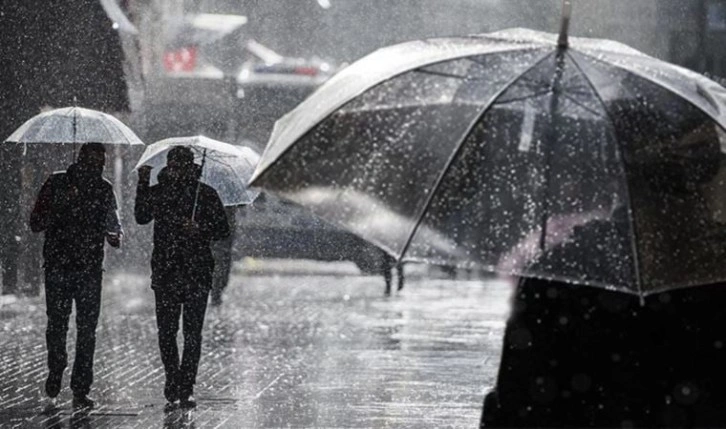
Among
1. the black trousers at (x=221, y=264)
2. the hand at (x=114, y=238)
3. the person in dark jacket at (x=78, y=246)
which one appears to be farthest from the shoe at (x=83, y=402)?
the black trousers at (x=221, y=264)

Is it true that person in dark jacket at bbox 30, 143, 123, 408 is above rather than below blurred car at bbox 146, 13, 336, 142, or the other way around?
below

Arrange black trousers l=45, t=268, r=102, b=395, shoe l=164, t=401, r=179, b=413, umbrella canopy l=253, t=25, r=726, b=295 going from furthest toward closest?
black trousers l=45, t=268, r=102, b=395 < shoe l=164, t=401, r=179, b=413 < umbrella canopy l=253, t=25, r=726, b=295

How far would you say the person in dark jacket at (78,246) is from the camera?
38.7ft

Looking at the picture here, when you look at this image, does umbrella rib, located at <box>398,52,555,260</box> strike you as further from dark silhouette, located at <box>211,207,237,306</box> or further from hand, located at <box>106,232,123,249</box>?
dark silhouette, located at <box>211,207,237,306</box>

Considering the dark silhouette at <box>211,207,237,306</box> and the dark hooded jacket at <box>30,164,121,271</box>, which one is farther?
the dark silhouette at <box>211,207,237,306</box>

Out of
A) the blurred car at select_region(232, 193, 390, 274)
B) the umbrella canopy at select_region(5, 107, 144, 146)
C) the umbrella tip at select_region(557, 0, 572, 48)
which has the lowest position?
the blurred car at select_region(232, 193, 390, 274)

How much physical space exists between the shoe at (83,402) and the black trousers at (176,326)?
48cm

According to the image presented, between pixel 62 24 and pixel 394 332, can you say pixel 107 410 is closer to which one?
pixel 394 332

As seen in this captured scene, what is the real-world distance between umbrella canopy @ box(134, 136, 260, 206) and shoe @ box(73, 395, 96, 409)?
1561 mm

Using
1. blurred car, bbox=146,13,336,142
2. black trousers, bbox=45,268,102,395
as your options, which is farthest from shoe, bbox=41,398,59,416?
blurred car, bbox=146,13,336,142

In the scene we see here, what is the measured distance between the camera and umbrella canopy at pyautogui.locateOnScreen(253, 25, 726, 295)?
18.8 ft

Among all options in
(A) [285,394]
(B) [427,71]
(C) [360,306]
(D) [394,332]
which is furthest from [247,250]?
(B) [427,71]

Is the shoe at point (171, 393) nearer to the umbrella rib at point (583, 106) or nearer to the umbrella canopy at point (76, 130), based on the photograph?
the umbrella canopy at point (76, 130)

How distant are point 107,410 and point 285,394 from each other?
1.56 meters
